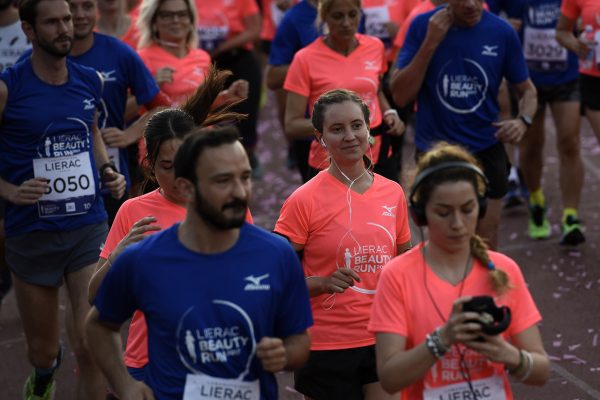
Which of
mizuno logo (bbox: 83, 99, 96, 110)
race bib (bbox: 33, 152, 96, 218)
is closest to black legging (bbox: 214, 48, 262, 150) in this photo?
mizuno logo (bbox: 83, 99, 96, 110)

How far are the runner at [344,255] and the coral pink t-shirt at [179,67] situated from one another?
118 inches

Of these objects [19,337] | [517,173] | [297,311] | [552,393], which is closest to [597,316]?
[552,393]

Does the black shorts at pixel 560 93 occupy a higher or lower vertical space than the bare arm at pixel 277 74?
lower

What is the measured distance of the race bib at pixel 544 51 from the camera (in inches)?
381

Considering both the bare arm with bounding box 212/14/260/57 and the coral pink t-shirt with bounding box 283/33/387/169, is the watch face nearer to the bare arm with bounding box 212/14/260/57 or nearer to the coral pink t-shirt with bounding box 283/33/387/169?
the coral pink t-shirt with bounding box 283/33/387/169

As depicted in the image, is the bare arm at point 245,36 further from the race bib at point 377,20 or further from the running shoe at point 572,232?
the running shoe at point 572,232

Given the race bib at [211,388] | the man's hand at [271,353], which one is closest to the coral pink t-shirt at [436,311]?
the man's hand at [271,353]

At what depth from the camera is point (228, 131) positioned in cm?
416

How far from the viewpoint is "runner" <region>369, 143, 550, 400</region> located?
400cm

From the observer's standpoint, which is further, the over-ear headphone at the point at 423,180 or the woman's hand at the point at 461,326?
the over-ear headphone at the point at 423,180

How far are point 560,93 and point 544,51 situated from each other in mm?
406

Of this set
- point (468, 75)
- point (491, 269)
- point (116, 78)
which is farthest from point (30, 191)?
point (491, 269)

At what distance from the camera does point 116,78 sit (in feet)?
24.1

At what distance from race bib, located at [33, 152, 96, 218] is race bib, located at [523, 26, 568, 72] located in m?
4.52
